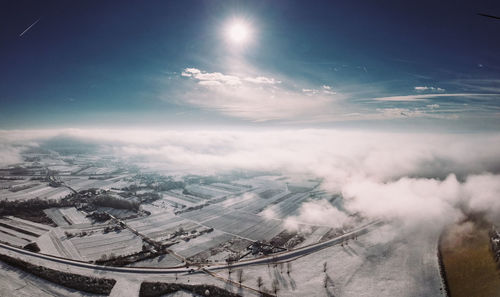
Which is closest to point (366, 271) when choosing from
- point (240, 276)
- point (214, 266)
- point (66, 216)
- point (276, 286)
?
point (276, 286)

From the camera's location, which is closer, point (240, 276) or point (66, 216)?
point (240, 276)

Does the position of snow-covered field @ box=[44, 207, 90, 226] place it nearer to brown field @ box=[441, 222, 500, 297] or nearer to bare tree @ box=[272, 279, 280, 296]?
bare tree @ box=[272, 279, 280, 296]

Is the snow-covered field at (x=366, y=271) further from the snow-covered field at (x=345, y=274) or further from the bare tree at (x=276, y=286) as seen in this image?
the bare tree at (x=276, y=286)

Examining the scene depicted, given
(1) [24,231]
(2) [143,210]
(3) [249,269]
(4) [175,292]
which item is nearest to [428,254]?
(3) [249,269]

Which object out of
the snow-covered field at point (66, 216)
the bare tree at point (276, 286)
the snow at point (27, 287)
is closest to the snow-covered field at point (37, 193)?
the snow-covered field at point (66, 216)

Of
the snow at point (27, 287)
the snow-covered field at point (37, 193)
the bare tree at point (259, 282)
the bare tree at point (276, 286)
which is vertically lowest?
the bare tree at point (276, 286)

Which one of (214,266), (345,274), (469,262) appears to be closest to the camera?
(345,274)

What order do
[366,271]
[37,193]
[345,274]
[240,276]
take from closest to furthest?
[240,276] → [345,274] → [366,271] → [37,193]

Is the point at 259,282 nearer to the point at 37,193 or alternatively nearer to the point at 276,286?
the point at 276,286
